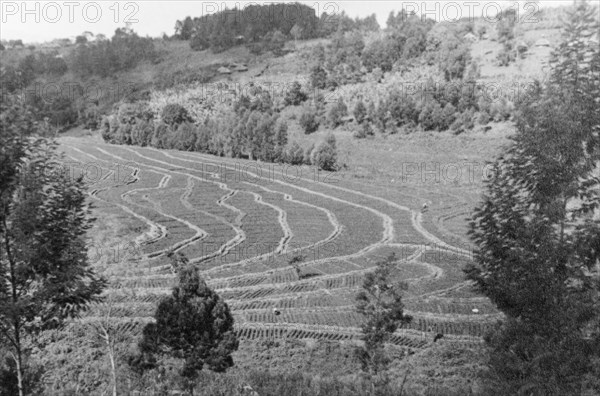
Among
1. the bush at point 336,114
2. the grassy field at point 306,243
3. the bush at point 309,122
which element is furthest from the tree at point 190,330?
the bush at point 336,114

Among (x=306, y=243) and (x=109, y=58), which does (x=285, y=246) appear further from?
(x=109, y=58)

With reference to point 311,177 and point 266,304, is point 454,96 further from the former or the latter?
point 266,304

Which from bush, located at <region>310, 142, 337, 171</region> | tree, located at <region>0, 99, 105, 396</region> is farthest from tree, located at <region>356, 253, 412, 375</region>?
bush, located at <region>310, 142, 337, 171</region>

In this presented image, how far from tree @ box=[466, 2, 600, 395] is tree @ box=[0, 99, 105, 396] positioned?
951 cm

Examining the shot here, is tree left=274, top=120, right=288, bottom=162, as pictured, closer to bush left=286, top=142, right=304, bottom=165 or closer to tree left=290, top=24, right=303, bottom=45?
bush left=286, top=142, right=304, bottom=165

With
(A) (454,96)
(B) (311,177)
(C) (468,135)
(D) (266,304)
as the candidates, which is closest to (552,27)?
(A) (454,96)

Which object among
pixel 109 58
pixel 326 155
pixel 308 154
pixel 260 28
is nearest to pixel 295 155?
pixel 308 154

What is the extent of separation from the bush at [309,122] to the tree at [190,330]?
74.1m

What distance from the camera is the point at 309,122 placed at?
90.6 meters

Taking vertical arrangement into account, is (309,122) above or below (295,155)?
above

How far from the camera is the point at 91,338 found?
76.2ft

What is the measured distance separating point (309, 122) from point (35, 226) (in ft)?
266

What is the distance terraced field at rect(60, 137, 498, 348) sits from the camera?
26188 mm

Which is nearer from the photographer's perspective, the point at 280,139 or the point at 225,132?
the point at 280,139
